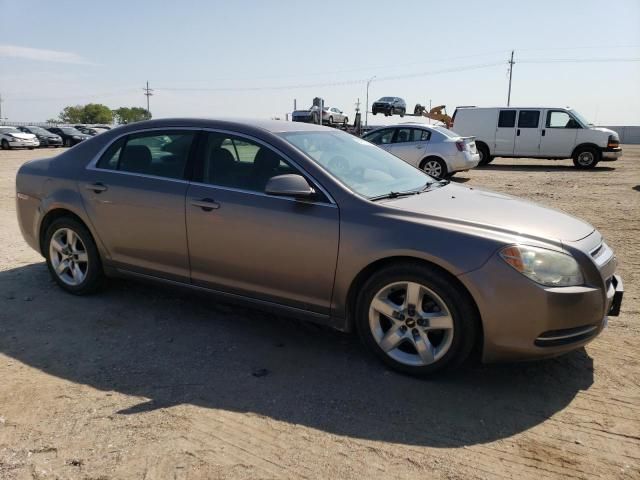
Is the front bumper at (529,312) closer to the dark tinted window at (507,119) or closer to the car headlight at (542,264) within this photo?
the car headlight at (542,264)

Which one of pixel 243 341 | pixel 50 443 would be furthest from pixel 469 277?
pixel 50 443

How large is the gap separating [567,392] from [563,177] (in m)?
13.7

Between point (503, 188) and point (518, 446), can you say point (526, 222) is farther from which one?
point (503, 188)

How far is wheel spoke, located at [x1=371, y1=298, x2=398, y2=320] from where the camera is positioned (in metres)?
3.39

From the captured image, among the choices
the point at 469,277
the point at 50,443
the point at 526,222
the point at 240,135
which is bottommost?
the point at 50,443

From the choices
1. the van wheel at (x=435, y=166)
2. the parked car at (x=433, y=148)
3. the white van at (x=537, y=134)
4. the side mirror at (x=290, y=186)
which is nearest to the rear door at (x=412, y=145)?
the parked car at (x=433, y=148)

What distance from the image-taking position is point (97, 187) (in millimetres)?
4492

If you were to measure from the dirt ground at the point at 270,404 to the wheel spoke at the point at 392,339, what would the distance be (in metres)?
0.18

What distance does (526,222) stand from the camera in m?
3.43

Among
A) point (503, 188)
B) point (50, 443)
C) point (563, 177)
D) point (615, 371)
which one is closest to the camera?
point (50, 443)

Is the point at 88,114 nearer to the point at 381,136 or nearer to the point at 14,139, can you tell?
the point at 14,139

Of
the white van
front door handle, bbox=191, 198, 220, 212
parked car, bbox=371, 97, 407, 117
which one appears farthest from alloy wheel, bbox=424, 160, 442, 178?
parked car, bbox=371, 97, 407, 117

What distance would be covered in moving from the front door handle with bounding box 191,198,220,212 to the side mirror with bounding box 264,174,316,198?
524mm

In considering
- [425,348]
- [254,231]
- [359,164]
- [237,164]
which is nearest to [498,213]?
[425,348]
